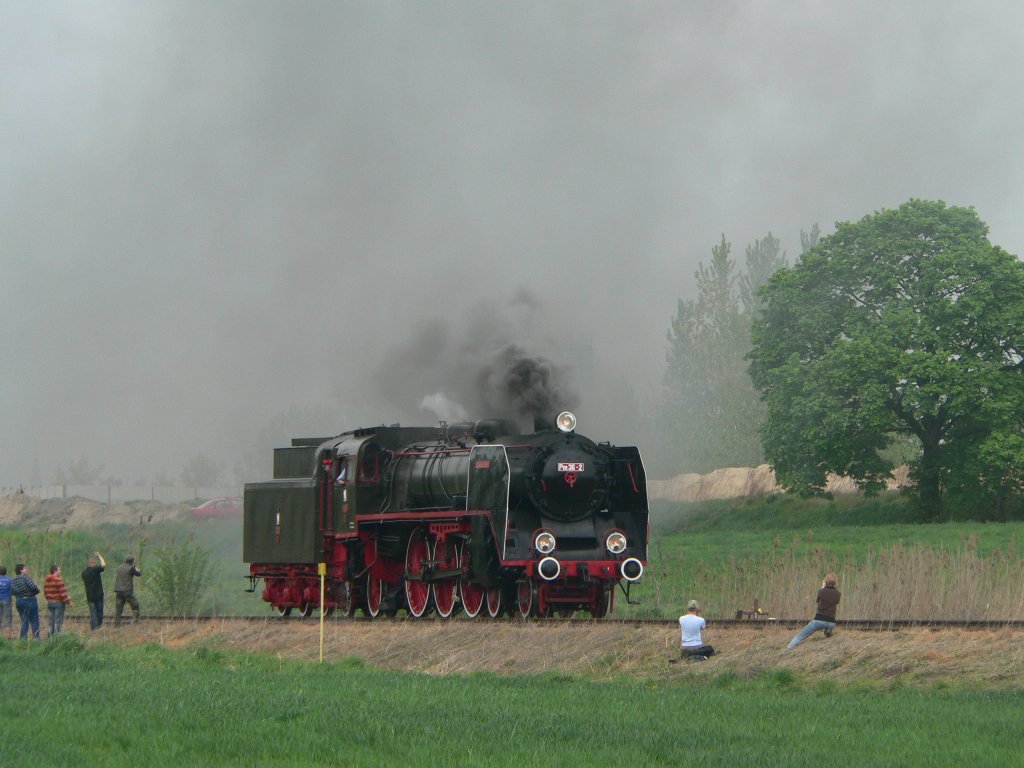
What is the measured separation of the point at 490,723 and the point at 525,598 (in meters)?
10.2

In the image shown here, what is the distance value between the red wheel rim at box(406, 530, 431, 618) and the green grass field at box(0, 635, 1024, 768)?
7917 millimetres

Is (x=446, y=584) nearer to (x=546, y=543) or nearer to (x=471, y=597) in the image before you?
(x=471, y=597)

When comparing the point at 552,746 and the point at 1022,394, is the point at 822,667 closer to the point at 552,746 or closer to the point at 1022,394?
the point at 552,746

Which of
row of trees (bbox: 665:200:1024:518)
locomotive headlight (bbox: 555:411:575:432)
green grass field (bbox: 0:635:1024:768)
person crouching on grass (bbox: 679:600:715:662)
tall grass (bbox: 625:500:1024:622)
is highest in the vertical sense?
row of trees (bbox: 665:200:1024:518)

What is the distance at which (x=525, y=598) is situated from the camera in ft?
72.4

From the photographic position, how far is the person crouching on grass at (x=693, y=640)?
16656 millimetres

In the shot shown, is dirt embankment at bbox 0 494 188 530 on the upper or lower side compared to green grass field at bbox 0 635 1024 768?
upper

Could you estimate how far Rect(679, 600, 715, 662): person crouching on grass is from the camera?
16.7 metres

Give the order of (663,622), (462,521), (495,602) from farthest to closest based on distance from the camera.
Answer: (495,602) → (462,521) → (663,622)

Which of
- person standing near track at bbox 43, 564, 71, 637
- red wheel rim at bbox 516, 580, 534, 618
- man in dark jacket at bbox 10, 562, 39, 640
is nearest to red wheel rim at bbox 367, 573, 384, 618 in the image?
red wheel rim at bbox 516, 580, 534, 618

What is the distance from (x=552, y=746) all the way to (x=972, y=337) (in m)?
33.0

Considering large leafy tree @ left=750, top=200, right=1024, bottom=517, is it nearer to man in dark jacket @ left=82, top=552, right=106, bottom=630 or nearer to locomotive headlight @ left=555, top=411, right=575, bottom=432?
locomotive headlight @ left=555, top=411, right=575, bottom=432

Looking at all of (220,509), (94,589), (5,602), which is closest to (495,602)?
(94,589)

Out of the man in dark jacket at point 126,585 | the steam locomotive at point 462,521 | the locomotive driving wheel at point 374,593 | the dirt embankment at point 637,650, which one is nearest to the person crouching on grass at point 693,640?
the dirt embankment at point 637,650
